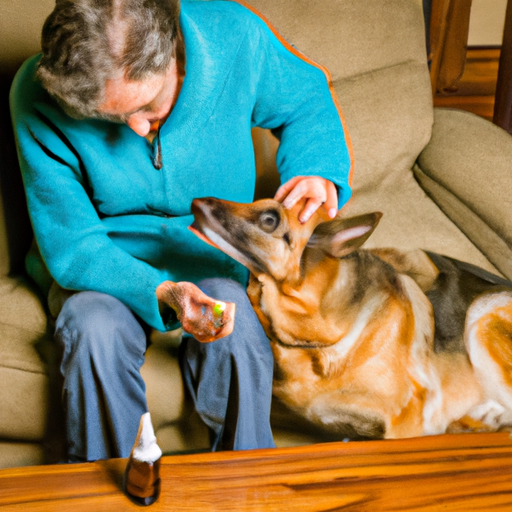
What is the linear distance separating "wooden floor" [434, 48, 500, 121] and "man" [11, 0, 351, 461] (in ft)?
3.34

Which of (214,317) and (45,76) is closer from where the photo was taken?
(45,76)

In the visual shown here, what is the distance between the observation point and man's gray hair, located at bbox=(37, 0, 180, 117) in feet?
2.37

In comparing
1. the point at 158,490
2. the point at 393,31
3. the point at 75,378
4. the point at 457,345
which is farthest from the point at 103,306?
the point at 393,31

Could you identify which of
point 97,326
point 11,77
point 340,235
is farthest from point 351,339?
point 11,77

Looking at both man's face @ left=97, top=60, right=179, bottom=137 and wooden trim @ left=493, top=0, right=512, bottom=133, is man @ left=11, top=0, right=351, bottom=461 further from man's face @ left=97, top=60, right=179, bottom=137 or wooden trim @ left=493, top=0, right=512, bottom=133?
wooden trim @ left=493, top=0, right=512, bottom=133

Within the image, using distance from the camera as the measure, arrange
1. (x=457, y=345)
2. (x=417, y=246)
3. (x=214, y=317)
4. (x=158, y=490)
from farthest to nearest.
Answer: (x=417, y=246)
(x=457, y=345)
(x=214, y=317)
(x=158, y=490)

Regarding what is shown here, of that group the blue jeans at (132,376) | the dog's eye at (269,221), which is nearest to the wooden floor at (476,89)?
the dog's eye at (269,221)

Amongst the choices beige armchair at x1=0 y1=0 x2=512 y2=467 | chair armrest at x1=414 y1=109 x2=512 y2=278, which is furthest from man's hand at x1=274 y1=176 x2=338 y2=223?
chair armrest at x1=414 y1=109 x2=512 y2=278

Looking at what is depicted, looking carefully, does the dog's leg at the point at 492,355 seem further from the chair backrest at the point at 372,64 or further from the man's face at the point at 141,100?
Result: the man's face at the point at 141,100

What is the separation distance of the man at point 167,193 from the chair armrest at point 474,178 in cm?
40

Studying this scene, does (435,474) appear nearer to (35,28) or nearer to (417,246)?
(417,246)

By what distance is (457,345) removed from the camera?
38.8 inches

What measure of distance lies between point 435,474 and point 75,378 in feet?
1.86

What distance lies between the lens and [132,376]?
0.90 metres
